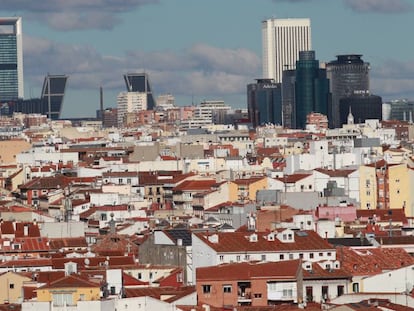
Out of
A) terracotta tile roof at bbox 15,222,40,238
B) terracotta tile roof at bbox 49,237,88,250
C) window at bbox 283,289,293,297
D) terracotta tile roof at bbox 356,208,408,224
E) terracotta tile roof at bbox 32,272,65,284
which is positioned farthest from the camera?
terracotta tile roof at bbox 356,208,408,224

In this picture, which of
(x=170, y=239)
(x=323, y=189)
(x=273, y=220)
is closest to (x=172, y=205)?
(x=323, y=189)

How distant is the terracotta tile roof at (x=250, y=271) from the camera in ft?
189

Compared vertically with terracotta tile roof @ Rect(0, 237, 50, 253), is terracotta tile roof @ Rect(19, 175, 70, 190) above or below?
below

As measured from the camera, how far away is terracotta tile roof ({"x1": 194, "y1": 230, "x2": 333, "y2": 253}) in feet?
213

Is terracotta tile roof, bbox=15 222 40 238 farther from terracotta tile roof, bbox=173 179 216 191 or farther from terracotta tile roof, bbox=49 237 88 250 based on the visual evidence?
terracotta tile roof, bbox=173 179 216 191

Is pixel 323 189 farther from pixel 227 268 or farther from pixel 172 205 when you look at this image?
pixel 227 268

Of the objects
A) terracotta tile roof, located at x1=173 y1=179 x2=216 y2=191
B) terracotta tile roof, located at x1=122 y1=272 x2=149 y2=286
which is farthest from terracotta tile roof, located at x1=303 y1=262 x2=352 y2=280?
terracotta tile roof, located at x1=173 y1=179 x2=216 y2=191

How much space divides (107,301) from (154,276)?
10933 millimetres

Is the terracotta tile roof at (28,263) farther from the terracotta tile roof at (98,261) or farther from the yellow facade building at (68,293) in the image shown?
the yellow facade building at (68,293)

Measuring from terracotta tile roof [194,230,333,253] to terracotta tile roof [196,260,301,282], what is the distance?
5.38 metres

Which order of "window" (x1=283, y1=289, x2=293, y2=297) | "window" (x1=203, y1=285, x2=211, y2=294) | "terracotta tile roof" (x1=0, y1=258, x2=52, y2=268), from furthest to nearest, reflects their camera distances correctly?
"terracotta tile roof" (x1=0, y1=258, x2=52, y2=268), "window" (x1=283, y1=289, x2=293, y2=297), "window" (x1=203, y1=285, x2=211, y2=294)

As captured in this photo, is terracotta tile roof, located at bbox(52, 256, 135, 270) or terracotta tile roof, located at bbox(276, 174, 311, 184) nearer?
terracotta tile roof, located at bbox(52, 256, 135, 270)

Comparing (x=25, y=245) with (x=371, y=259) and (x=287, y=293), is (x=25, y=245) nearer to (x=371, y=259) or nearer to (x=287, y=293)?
(x=371, y=259)

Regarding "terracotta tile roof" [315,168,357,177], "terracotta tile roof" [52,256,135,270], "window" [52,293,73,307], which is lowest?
"terracotta tile roof" [52,256,135,270]
